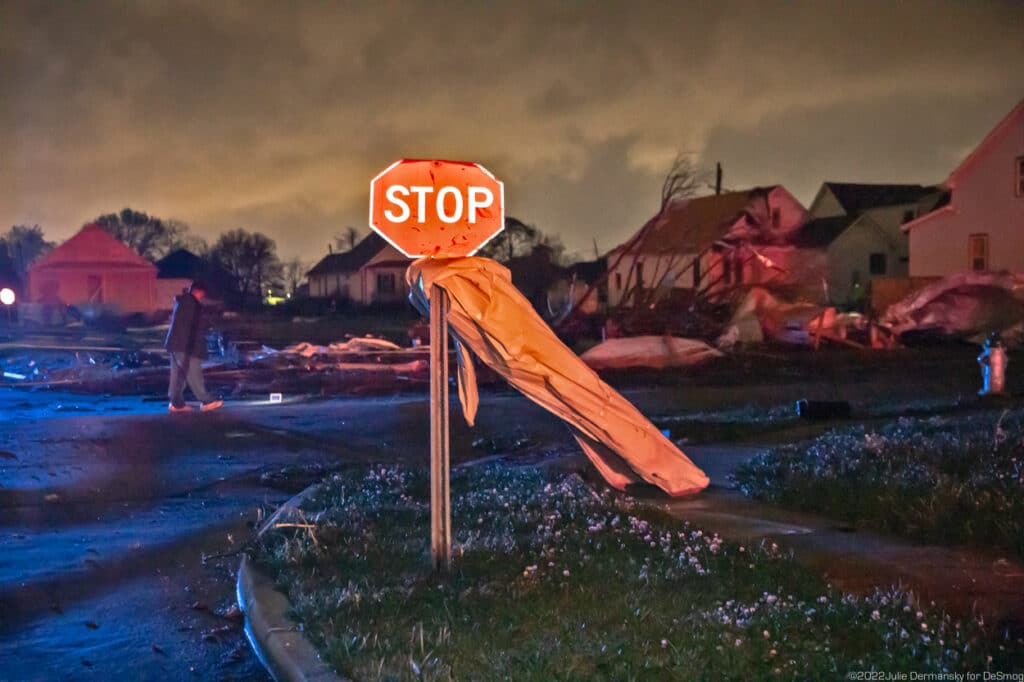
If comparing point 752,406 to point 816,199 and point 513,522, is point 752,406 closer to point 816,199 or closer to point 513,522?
point 513,522

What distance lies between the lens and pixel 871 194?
60906mm

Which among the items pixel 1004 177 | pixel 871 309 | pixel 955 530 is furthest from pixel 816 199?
pixel 955 530

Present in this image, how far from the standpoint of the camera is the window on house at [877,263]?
52719 mm

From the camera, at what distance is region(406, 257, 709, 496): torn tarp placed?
642 centimetres

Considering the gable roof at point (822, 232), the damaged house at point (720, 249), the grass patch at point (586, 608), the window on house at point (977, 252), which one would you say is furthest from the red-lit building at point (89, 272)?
the grass patch at point (586, 608)

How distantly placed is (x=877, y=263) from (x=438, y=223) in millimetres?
50652

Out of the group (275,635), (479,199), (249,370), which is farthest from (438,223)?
(249,370)

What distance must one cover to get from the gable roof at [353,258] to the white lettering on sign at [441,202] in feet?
202

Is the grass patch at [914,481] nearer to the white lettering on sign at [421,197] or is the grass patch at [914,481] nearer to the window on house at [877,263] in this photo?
the white lettering on sign at [421,197]

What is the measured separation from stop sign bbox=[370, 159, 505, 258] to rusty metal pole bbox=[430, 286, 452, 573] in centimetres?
31

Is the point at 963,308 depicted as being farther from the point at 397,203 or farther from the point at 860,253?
the point at 397,203

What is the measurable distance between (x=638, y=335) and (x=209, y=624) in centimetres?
2035

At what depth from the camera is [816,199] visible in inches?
2532

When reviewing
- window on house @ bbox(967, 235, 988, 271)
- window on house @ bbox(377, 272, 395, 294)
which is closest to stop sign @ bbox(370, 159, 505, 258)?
window on house @ bbox(967, 235, 988, 271)
